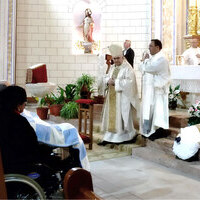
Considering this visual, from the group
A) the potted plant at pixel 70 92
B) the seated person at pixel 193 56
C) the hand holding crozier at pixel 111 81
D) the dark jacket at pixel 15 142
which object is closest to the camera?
the dark jacket at pixel 15 142

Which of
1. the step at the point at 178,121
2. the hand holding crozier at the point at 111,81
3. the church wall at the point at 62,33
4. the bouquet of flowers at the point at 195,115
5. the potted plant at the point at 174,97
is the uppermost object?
the church wall at the point at 62,33

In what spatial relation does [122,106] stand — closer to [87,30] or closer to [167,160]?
[167,160]

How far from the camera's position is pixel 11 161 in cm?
257

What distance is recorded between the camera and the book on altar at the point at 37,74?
8.84 metres

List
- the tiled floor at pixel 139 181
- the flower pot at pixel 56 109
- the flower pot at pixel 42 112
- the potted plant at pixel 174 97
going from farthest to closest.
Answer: the flower pot at pixel 42 112 < the flower pot at pixel 56 109 < the potted plant at pixel 174 97 < the tiled floor at pixel 139 181

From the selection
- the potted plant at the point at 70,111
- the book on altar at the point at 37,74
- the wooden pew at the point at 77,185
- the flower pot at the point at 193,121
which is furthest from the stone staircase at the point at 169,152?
the book on altar at the point at 37,74

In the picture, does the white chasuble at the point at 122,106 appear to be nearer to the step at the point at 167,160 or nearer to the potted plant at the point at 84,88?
the step at the point at 167,160

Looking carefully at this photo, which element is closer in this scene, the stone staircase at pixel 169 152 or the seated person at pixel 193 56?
the stone staircase at pixel 169 152

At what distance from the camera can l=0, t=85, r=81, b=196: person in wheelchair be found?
256 cm

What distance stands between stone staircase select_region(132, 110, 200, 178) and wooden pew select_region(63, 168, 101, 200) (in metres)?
3.26

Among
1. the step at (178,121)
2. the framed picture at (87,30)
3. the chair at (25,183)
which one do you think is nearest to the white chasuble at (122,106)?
the step at (178,121)

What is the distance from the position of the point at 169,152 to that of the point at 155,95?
0.90 m

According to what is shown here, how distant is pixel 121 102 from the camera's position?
591cm

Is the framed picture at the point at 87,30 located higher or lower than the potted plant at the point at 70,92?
higher
